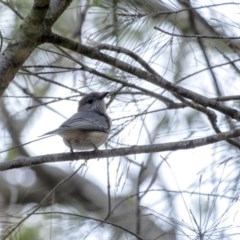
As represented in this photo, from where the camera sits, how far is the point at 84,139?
9.18 ft

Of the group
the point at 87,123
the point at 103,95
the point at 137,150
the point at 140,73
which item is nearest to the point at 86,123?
the point at 87,123

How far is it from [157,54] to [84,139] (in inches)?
18.5

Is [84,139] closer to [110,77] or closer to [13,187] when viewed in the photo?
[110,77]

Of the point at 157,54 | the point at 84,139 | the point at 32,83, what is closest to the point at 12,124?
the point at 32,83

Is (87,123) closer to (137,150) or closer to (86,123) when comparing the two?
(86,123)

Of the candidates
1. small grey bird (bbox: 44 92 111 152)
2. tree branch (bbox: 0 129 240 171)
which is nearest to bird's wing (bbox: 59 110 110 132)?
small grey bird (bbox: 44 92 111 152)

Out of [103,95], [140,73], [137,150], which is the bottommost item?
[137,150]

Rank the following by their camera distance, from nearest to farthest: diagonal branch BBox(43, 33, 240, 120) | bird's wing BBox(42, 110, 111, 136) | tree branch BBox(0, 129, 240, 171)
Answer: tree branch BBox(0, 129, 240, 171)
diagonal branch BBox(43, 33, 240, 120)
bird's wing BBox(42, 110, 111, 136)

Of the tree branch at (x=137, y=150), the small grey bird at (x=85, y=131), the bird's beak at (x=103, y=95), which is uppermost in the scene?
the bird's beak at (x=103, y=95)

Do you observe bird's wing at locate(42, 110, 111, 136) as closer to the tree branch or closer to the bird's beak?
the bird's beak

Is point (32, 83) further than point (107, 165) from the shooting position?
Yes

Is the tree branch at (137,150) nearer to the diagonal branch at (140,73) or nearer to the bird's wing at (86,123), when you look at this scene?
the diagonal branch at (140,73)

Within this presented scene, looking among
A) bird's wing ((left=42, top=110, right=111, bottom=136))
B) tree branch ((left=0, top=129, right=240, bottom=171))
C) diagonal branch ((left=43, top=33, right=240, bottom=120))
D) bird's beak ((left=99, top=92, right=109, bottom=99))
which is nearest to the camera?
tree branch ((left=0, top=129, right=240, bottom=171))

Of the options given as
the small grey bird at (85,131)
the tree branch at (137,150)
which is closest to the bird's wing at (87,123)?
the small grey bird at (85,131)
